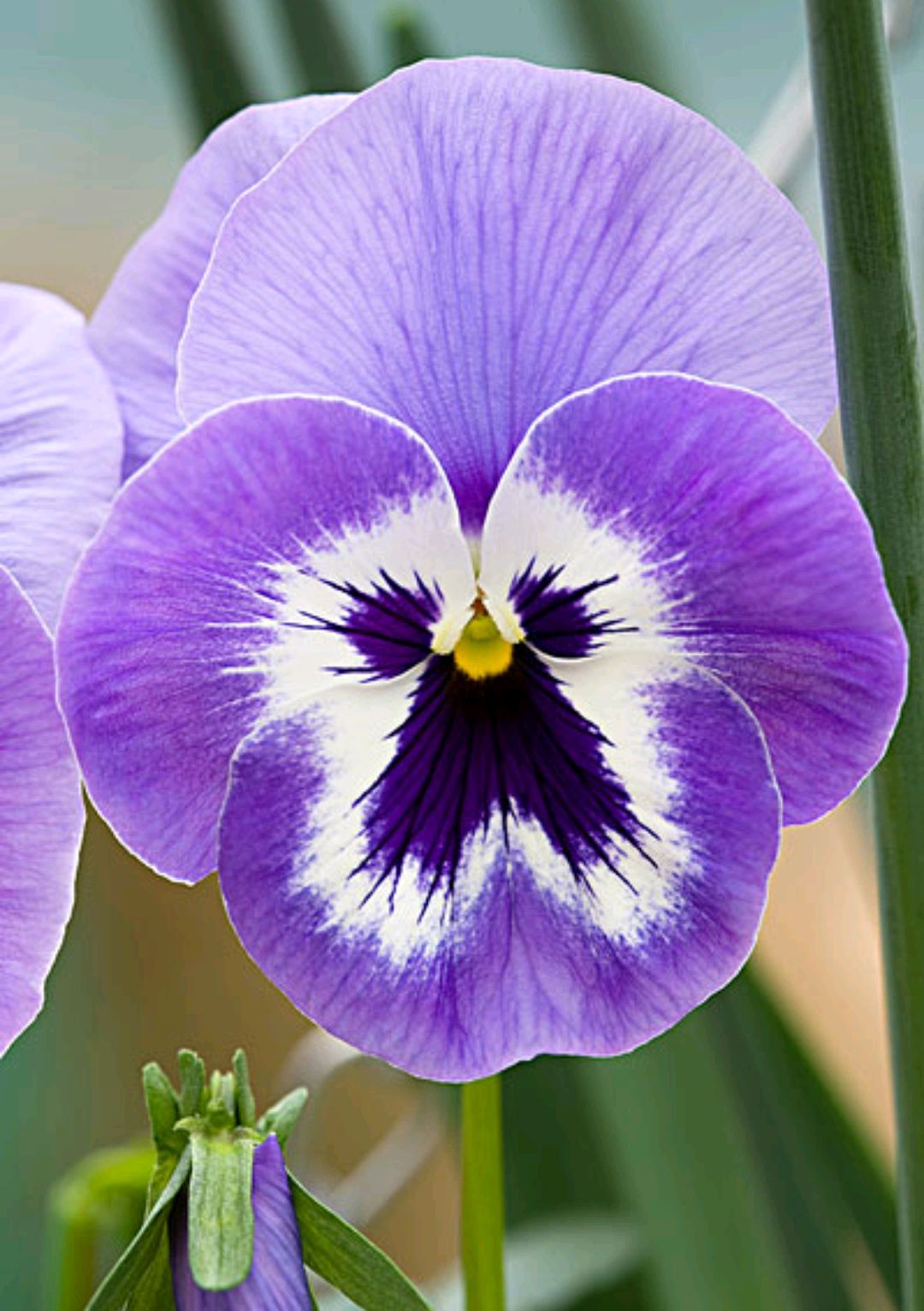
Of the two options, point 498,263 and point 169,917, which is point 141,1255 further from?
point 169,917

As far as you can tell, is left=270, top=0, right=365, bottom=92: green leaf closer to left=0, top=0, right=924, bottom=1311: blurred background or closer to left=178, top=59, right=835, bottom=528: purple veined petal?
left=0, top=0, right=924, bottom=1311: blurred background

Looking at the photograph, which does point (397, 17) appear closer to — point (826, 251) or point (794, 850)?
point (826, 251)

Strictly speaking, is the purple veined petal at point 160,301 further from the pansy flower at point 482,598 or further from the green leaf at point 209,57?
the green leaf at point 209,57

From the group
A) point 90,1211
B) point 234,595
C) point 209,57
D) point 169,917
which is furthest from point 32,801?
point 169,917

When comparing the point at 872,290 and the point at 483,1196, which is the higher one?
the point at 872,290

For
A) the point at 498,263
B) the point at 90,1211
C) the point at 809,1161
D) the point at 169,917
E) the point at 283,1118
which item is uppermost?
the point at 498,263

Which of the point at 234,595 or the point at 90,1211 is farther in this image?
the point at 90,1211
